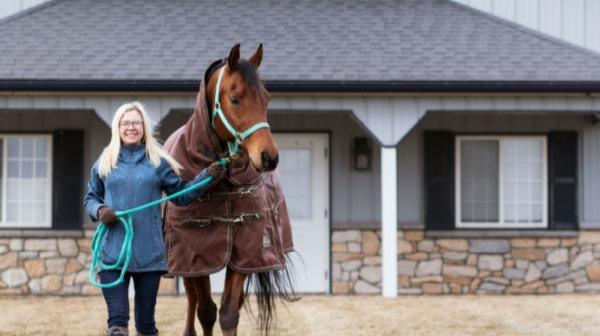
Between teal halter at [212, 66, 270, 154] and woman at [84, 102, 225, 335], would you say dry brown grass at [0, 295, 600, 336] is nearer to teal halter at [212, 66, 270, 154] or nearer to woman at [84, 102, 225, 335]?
woman at [84, 102, 225, 335]

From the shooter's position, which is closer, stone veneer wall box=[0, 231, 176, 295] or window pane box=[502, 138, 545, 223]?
stone veneer wall box=[0, 231, 176, 295]

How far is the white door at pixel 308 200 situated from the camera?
13164 millimetres

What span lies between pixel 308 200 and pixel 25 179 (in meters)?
3.41

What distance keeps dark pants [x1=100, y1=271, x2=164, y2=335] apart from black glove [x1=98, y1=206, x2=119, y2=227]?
0.86 ft

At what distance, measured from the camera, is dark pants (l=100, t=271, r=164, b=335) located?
218 inches

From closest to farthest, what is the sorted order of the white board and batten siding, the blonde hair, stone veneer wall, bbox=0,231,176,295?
the blonde hair
stone veneer wall, bbox=0,231,176,295
the white board and batten siding

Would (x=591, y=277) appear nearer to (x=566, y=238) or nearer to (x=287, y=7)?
(x=566, y=238)

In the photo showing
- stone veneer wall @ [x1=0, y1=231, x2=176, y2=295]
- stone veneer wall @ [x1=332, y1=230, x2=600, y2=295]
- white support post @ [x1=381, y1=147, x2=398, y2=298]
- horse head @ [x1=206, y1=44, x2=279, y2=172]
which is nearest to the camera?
horse head @ [x1=206, y1=44, x2=279, y2=172]

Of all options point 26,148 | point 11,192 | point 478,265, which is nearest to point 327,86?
point 478,265

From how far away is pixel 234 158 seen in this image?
222 inches

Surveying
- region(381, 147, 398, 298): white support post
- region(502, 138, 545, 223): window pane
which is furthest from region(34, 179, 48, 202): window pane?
region(502, 138, 545, 223): window pane

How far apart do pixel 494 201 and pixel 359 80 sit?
2562 mm

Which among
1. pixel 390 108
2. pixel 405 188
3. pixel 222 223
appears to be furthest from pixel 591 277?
pixel 222 223

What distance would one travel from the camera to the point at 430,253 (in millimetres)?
13102
